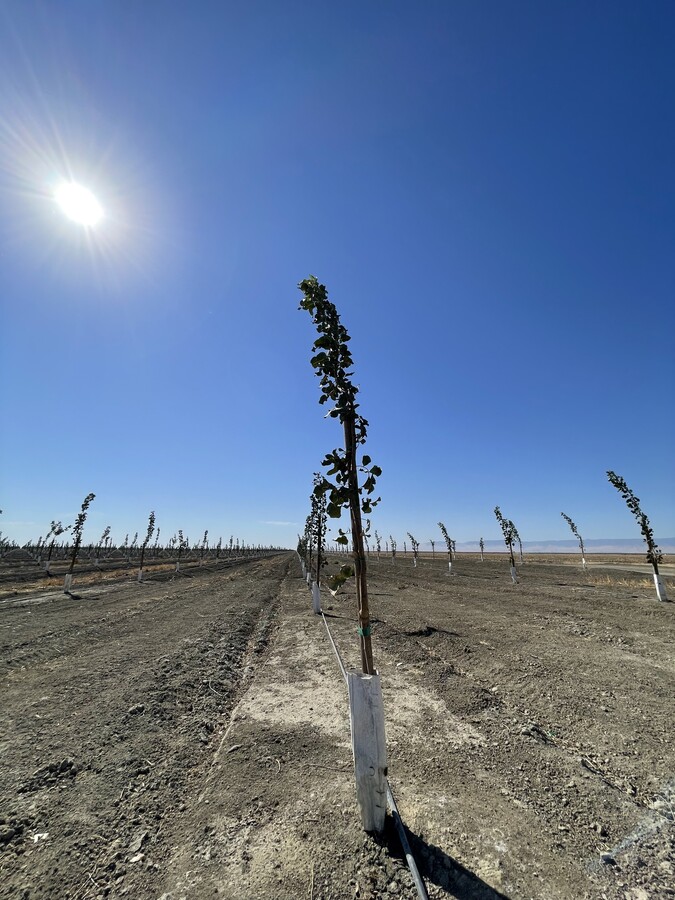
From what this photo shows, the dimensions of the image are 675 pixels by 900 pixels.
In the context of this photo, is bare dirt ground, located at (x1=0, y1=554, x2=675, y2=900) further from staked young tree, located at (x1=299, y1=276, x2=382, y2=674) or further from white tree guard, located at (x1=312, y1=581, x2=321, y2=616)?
white tree guard, located at (x1=312, y1=581, x2=321, y2=616)

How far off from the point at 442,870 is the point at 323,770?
6.65 ft

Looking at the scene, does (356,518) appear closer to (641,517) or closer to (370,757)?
(370,757)

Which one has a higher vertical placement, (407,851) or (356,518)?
(356,518)

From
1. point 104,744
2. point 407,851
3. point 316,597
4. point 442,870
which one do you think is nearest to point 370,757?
point 407,851

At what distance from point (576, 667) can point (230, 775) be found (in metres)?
7.93

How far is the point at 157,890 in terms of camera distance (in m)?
3.06

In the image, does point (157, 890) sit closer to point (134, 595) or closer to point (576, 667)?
point (576, 667)

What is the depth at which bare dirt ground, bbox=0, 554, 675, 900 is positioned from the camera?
319cm

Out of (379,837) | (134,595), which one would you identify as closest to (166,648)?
(379,837)

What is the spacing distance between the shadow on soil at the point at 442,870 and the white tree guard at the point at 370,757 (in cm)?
21

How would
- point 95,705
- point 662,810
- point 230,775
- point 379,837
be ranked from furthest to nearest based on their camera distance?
point 95,705, point 230,775, point 662,810, point 379,837

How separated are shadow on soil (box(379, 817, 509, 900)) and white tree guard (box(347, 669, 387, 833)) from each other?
21 centimetres

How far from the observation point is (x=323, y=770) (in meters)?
4.75

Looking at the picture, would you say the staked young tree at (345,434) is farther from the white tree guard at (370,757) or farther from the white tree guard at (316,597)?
the white tree guard at (316,597)
